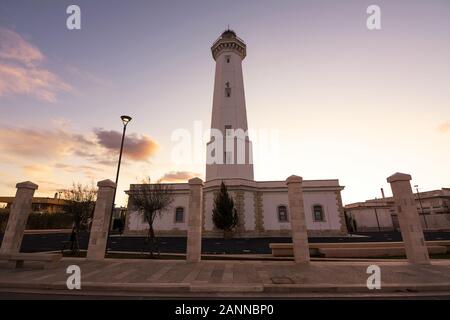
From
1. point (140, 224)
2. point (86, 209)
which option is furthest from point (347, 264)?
point (140, 224)

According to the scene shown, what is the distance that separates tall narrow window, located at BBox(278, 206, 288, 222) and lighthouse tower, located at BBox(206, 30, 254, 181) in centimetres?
537

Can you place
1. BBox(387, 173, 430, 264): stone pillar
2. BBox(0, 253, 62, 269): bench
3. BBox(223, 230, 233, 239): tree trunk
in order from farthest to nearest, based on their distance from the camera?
BBox(223, 230, 233, 239): tree trunk → BBox(387, 173, 430, 264): stone pillar → BBox(0, 253, 62, 269): bench

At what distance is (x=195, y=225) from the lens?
9773 millimetres

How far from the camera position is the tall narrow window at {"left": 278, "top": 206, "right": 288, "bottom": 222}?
2525 cm

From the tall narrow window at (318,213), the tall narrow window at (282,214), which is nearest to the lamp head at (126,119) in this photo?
the tall narrow window at (282,214)

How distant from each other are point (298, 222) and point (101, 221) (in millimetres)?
9432

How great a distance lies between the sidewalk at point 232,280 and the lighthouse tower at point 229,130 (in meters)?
17.2

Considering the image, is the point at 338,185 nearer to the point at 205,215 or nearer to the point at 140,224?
the point at 205,215

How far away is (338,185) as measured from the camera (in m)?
26.0

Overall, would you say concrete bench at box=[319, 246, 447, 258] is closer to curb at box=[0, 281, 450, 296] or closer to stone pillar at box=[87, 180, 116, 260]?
curb at box=[0, 281, 450, 296]

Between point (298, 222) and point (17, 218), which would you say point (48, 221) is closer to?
point (17, 218)

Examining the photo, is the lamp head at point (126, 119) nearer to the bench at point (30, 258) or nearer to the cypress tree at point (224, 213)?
the bench at point (30, 258)

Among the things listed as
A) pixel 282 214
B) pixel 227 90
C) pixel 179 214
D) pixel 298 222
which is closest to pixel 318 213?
pixel 282 214

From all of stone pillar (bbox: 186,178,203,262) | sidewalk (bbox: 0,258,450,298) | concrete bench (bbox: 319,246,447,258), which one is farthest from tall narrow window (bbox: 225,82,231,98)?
sidewalk (bbox: 0,258,450,298)
